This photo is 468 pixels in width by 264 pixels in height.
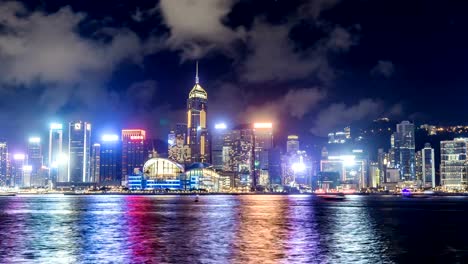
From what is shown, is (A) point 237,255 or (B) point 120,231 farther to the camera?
(B) point 120,231

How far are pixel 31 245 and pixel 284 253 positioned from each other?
24.7 m

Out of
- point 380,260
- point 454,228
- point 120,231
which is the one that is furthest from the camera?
point 454,228

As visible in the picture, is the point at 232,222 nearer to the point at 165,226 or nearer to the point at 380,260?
the point at 165,226

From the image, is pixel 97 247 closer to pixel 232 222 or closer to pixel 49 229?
pixel 49 229

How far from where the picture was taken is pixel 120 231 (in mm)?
69562

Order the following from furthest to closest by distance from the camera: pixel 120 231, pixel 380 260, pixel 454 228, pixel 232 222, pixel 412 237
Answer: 1. pixel 232 222
2. pixel 454 228
3. pixel 120 231
4. pixel 412 237
5. pixel 380 260

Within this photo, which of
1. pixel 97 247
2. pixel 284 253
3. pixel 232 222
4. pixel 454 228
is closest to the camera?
pixel 284 253

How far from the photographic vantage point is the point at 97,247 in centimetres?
5303

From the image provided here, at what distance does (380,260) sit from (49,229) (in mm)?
44461

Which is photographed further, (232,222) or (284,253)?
(232,222)

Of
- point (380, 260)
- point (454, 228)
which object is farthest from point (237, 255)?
point (454, 228)

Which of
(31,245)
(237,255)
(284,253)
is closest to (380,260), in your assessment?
(284,253)

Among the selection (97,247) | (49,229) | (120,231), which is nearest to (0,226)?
(49,229)

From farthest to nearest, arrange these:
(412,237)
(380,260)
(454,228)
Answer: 1. (454,228)
2. (412,237)
3. (380,260)
